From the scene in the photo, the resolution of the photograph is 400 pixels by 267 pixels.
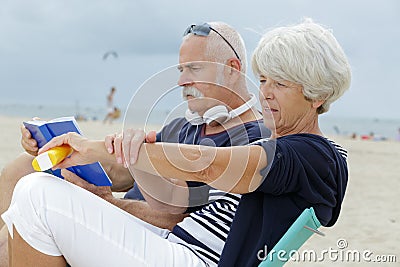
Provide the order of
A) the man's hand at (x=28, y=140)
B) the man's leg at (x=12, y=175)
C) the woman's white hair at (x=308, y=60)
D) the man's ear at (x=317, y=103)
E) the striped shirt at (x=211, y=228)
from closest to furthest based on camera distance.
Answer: the woman's white hair at (x=308, y=60) → the man's ear at (x=317, y=103) → the striped shirt at (x=211, y=228) → the man's hand at (x=28, y=140) → the man's leg at (x=12, y=175)

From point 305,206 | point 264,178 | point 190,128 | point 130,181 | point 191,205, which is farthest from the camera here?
point 130,181

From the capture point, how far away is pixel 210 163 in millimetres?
2041

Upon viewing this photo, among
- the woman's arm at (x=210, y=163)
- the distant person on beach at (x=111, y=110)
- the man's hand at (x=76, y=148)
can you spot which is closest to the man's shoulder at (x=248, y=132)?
the woman's arm at (x=210, y=163)

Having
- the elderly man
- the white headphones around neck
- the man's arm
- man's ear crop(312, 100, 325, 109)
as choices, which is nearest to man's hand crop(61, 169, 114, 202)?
the elderly man

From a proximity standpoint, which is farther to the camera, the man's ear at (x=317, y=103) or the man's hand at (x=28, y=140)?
the man's hand at (x=28, y=140)

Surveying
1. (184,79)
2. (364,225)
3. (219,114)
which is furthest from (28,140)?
(364,225)

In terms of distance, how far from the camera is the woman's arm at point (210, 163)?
2.02 metres

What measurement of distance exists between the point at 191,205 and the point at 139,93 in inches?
27.4

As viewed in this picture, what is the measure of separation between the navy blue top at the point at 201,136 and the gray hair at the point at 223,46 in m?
0.33

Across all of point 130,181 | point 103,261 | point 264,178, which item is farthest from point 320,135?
point 130,181

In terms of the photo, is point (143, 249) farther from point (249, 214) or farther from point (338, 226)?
point (338, 226)

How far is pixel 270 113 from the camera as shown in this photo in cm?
232

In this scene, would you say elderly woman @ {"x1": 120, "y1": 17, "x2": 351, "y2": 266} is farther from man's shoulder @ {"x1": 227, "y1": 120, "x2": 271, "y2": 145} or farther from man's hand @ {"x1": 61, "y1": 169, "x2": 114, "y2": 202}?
man's hand @ {"x1": 61, "y1": 169, "x2": 114, "y2": 202}

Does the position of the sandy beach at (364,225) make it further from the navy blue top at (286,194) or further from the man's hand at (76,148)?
the man's hand at (76,148)
